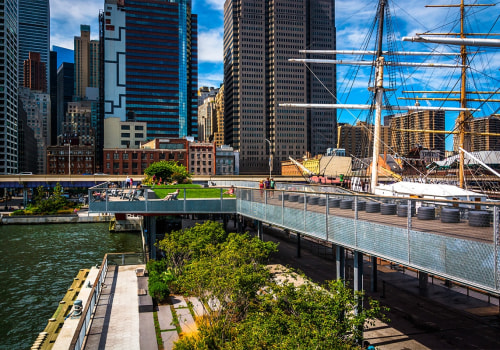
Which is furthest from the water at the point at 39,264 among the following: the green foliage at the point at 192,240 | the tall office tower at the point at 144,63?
the tall office tower at the point at 144,63

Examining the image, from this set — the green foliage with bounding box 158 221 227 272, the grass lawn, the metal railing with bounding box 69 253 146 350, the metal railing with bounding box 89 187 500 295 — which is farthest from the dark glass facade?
the metal railing with bounding box 89 187 500 295

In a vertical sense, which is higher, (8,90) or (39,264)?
(8,90)

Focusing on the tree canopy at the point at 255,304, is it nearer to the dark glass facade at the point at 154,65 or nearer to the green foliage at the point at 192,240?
the green foliage at the point at 192,240

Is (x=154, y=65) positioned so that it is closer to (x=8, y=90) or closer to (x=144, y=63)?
(x=144, y=63)

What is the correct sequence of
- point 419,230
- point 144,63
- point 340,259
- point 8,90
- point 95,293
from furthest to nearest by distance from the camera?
point 144,63
point 8,90
point 95,293
point 340,259
point 419,230

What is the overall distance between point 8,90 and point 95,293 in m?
156

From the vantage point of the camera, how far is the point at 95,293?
83.7 feet

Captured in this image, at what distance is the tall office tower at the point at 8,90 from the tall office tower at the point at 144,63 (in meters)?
35.4

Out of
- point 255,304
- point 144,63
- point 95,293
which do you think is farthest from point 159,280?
point 144,63

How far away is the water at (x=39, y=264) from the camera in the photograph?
27.4 metres

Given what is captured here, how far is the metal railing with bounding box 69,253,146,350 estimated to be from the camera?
1755 cm

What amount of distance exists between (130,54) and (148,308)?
177 metres

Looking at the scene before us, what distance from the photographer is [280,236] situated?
5031cm

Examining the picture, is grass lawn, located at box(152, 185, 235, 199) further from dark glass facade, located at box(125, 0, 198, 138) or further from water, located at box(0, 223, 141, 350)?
dark glass facade, located at box(125, 0, 198, 138)
